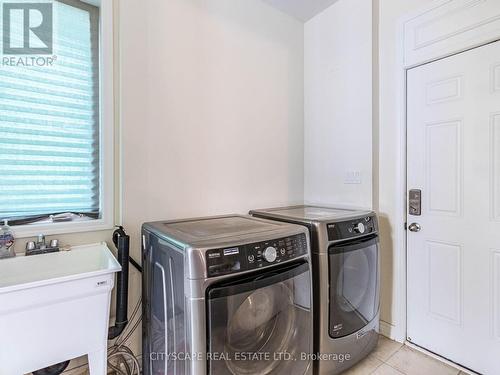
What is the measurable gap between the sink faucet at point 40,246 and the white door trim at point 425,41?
2302 millimetres

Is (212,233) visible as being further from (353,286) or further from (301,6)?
(301,6)

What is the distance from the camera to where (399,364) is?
1.82 m

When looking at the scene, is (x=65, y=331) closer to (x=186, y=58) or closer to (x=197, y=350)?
(x=197, y=350)

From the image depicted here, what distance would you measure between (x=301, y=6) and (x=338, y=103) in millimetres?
974

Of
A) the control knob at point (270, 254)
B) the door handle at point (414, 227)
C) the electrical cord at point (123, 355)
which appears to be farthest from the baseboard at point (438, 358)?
the electrical cord at point (123, 355)

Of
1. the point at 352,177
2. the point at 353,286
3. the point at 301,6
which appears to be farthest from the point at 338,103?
the point at 353,286

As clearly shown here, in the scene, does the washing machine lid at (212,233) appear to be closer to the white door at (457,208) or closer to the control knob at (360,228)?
the control knob at (360,228)

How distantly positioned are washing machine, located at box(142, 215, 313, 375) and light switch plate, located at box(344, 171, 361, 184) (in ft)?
3.54

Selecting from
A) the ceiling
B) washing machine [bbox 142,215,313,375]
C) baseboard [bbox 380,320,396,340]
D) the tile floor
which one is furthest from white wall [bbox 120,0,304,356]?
the tile floor

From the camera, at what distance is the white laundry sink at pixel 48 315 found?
1.05m

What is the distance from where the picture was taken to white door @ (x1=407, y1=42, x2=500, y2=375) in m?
1.64

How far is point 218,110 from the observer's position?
84.0 inches

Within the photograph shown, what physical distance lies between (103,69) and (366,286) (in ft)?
7.31

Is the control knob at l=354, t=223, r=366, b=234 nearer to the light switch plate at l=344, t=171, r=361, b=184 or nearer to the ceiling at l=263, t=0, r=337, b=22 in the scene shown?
the light switch plate at l=344, t=171, r=361, b=184
